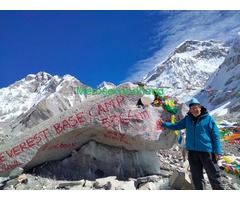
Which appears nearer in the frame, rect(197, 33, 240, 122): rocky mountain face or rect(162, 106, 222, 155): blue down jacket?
rect(162, 106, 222, 155): blue down jacket

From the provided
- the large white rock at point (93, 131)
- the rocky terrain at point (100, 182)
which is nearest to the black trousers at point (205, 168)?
the rocky terrain at point (100, 182)

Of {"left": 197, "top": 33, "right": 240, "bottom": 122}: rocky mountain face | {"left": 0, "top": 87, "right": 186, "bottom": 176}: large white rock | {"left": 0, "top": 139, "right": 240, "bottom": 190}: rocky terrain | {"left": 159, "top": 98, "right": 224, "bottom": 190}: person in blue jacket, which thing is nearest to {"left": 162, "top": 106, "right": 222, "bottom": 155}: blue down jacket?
{"left": 159, "top": 98, "right": 224, "bottom": 190}: person in blue jacket

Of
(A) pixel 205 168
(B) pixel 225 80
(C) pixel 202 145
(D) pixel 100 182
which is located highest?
(B) pixel 225 80

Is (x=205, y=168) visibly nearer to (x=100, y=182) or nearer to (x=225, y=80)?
(x=100, y=182)

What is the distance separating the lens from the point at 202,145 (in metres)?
6.27

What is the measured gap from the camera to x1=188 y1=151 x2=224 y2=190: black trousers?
615cm

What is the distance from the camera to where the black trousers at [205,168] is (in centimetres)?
615

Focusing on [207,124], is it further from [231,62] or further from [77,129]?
[231,62]

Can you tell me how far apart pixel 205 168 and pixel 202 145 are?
50 cm

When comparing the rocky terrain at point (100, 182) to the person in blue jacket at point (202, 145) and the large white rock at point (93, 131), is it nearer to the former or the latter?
the large white rock at point (93, 131)

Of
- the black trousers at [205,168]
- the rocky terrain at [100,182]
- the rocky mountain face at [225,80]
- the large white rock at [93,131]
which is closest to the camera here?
the black trousers at [205,168]

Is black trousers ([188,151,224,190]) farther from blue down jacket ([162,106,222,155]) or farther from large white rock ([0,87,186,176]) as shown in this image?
large white rock ([0,87,186,176])

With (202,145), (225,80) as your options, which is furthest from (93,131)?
(225,80)

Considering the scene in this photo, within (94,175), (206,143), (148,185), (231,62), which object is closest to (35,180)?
(94,175)
